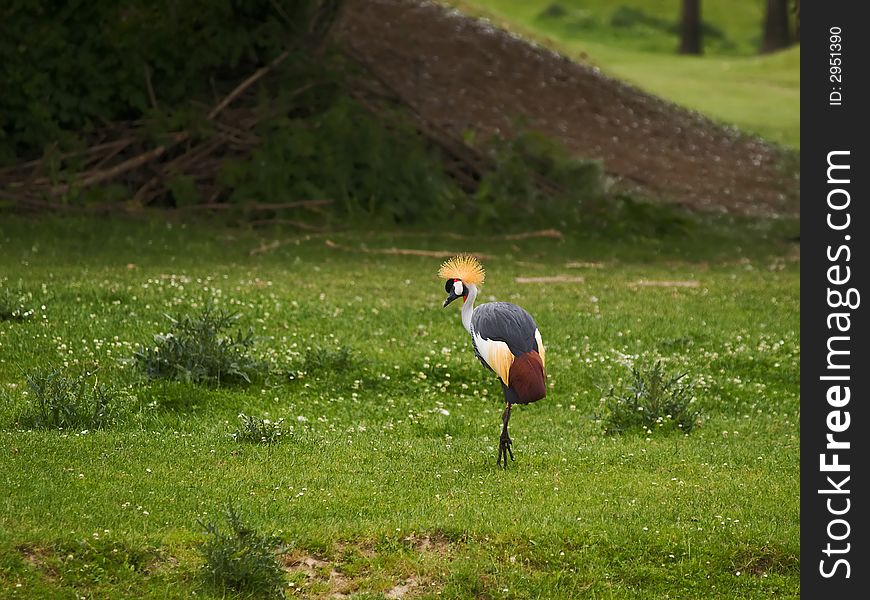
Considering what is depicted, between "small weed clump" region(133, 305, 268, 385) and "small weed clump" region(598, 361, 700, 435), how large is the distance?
2.97 m

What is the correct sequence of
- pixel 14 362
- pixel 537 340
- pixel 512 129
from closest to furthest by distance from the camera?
1. pixel 537 340
2. pixel 14 362
3. pixel 512 129

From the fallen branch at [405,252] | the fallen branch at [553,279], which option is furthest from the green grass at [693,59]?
the fallen branch at [553,279]

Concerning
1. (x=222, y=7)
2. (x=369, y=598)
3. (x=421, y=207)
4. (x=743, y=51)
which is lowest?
(x=369, y=598)

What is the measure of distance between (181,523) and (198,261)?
9352 millimetres

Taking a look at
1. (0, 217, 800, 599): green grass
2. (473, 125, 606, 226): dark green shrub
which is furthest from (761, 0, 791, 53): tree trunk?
(0, 217, 800, 599): green grass

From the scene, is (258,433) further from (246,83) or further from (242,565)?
(246,83)

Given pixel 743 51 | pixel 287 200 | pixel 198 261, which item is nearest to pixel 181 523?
pixel 198 261

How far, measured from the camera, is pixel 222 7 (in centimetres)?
1980

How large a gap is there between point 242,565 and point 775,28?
4923 centimetres

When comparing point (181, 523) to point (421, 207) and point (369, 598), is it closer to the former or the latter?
point (369, 598)

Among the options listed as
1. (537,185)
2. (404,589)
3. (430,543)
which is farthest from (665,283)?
(404,589)

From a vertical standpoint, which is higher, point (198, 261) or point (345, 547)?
point (198, 261)

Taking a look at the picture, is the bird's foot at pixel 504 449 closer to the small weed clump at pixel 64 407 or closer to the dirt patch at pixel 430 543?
the dirt patch at pixel 430 543

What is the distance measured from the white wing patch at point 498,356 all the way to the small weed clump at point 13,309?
5597mm
